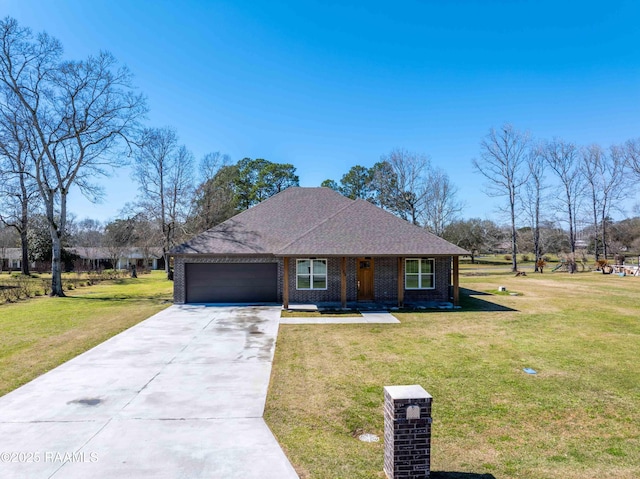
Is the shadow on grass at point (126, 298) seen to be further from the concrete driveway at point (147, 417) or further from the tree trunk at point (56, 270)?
the concrete driveway at point (147, 417)

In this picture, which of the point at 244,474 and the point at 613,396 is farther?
the point at 613,396

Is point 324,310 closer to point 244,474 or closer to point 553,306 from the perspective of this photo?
point 553,306

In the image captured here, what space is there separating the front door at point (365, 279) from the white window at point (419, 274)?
1643 millimetres

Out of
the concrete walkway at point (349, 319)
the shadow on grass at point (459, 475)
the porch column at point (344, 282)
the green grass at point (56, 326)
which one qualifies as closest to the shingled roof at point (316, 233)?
the porch column at point (344, 282)

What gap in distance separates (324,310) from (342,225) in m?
4.41

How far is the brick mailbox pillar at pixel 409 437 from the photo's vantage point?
4.50 m

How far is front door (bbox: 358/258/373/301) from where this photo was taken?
18141 millimetres

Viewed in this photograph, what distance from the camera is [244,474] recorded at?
4676mm

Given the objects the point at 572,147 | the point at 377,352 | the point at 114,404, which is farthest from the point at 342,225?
the point at 572,147

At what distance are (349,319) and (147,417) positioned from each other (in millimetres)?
9198

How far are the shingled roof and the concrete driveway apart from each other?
7128 mm

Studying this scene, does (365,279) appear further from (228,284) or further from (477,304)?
(228,284)

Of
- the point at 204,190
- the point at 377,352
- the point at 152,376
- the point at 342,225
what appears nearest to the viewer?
the point at 152,376

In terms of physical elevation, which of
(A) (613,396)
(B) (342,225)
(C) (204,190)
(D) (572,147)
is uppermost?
(D) (572,147)
